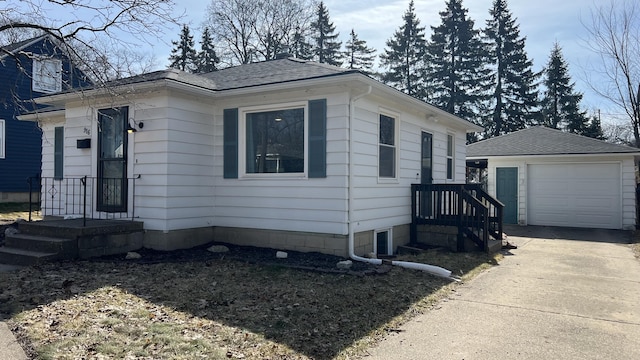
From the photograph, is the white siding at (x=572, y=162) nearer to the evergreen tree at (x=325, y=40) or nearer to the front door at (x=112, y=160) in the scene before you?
the front door at (x=112, y=160)

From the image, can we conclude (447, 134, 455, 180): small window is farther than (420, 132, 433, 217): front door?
Yes

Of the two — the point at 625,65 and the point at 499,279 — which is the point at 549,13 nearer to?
the point at 625,65

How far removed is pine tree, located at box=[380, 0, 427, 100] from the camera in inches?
1242

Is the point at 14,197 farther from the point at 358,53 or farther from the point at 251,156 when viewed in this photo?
the point at 358,53

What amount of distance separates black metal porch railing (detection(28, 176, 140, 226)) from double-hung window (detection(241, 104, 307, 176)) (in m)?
2.11

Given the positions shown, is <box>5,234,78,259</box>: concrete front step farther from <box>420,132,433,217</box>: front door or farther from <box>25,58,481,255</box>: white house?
<box>420,132,433,217</box>: front door

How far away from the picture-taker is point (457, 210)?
28.1 ft

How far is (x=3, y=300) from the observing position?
4.63 m

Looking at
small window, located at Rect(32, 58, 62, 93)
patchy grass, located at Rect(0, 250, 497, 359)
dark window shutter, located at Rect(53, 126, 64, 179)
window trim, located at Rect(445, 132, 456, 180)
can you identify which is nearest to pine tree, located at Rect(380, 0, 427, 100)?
window trim, located at Rect(445, 132, 456, 180)

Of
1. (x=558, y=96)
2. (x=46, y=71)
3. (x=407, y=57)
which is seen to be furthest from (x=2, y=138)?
(x=558, y=96)

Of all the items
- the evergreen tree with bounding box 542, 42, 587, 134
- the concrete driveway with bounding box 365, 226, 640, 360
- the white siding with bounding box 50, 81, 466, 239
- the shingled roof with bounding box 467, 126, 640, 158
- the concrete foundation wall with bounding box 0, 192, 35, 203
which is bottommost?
the concrete driveway with bounding box 365, 226, 640, 360

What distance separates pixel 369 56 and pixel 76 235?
30.4 metres

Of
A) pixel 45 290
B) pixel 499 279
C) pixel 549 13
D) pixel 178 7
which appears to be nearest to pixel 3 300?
pixel 45 290

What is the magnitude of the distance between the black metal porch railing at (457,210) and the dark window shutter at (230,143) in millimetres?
3780
